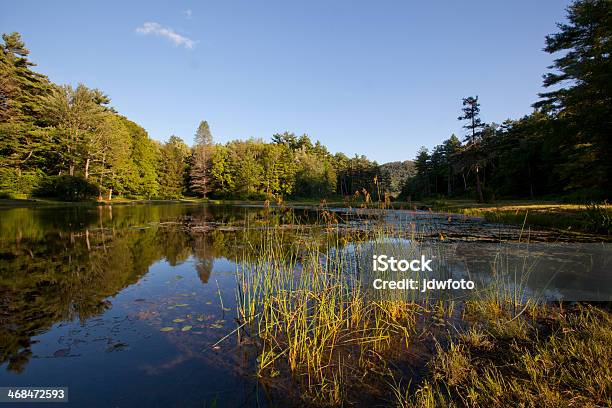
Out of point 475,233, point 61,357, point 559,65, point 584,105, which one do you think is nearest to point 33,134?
point 61,357

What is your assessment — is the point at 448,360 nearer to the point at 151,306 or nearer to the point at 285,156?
the point at 151,306

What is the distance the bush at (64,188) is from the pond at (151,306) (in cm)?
2340

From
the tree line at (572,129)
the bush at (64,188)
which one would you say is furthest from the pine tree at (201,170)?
the tree line at (572,129)

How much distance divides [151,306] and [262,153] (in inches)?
2081

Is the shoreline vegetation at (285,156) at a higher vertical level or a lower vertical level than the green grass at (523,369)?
higher

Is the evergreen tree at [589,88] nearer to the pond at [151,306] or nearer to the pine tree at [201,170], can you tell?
the pond at [151,306]

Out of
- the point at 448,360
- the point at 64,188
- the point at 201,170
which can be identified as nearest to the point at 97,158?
the point at 64,188

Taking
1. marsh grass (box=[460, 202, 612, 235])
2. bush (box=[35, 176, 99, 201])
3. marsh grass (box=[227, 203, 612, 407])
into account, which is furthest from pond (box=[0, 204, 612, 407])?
bush (box=[35, 176, 99, 201])

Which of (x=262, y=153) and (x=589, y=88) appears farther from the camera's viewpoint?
(x=262, y=153)

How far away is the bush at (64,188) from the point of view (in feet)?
91.2

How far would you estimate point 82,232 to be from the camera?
1092cm

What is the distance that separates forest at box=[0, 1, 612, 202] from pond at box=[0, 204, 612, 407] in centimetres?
202

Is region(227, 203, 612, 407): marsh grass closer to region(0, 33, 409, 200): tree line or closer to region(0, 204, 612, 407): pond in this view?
region(0, 204, 612, 407): pond

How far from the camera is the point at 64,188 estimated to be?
28.0 m
